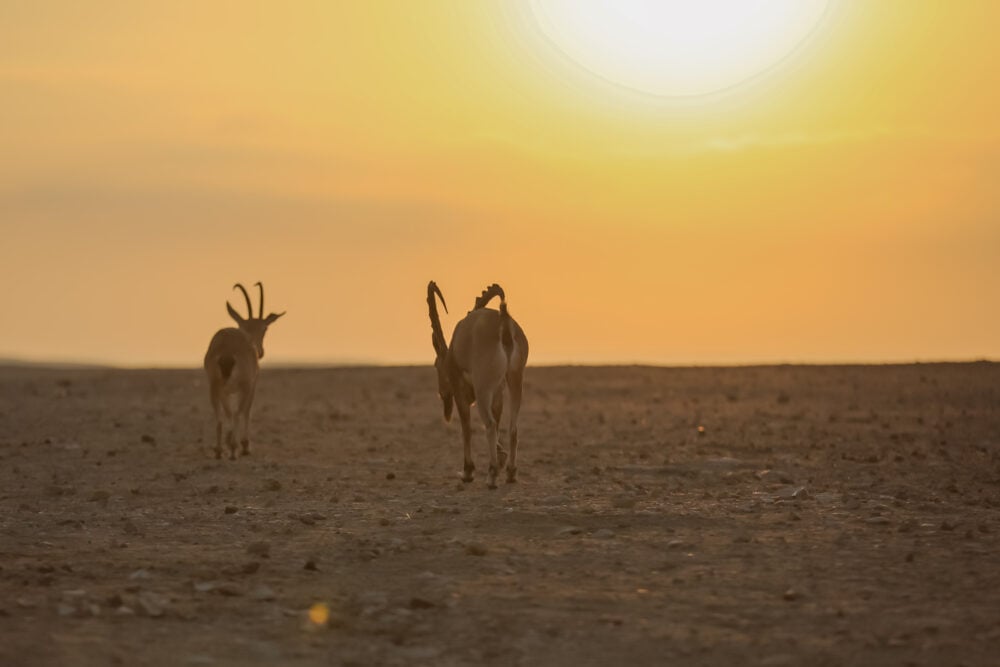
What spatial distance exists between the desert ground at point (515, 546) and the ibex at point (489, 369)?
50 centimetres

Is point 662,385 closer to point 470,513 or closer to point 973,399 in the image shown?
point 973,399

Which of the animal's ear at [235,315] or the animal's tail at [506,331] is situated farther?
the animal's ear at [235,315]

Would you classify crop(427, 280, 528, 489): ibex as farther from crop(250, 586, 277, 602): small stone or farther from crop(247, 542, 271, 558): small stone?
crop(250, 586, 277, 602): small stone

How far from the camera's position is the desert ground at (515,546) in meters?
8.20

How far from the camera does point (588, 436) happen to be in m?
21.5

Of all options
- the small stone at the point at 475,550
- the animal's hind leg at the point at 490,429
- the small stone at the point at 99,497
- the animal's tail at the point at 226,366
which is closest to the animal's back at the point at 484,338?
the animal's hind leg at the point at 490,429

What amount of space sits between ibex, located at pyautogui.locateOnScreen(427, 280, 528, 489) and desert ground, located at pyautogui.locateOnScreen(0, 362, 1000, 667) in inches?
19.9

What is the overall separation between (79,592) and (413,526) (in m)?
3.58

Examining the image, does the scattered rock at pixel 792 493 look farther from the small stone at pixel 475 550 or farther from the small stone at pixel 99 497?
the small stone at pixel 99 497

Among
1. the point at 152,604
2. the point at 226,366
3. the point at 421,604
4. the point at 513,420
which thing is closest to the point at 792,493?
the point at 513,420

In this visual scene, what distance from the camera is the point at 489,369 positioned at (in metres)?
15.6

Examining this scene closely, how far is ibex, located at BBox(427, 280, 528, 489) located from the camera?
1558cm

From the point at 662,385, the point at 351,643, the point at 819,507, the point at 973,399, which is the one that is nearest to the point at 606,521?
the point at 819,507

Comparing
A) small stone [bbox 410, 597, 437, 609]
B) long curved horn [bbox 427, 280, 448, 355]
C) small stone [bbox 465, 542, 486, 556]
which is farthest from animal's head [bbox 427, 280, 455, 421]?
small stone [bbox 410, 597, 437, 609]
